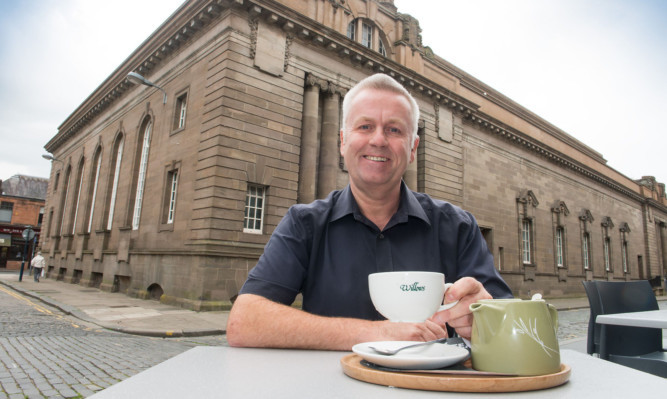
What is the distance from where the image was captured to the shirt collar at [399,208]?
230 cm

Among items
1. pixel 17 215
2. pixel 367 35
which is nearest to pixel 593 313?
pixel 367 35

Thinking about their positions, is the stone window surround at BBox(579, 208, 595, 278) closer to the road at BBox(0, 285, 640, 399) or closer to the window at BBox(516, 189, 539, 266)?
the window at BBox(516, 189, 539, 266)

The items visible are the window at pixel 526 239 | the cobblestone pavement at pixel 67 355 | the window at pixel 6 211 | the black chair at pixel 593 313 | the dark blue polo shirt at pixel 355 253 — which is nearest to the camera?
the dark blue polo shirt at pixel 355 253

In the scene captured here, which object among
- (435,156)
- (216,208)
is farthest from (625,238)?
(216,208)

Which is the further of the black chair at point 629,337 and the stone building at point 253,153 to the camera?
the stone building at point 253,153

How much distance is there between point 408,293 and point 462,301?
338mm

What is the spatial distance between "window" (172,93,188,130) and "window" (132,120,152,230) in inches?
116

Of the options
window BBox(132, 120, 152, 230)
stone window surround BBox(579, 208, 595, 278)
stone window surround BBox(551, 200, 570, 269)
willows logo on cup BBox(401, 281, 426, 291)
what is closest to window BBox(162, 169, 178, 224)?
window BBox(132, 120, 152, 230)

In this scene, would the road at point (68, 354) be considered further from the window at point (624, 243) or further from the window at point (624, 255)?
the window at point (624, 243)

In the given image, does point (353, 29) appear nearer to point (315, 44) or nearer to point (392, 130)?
point (315, 44)

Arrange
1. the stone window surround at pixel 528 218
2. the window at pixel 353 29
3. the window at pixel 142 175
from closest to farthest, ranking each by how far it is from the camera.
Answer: the window at pixel 142 175 < the window at pixel 353 29 < the stone window surround at pixel 528 218

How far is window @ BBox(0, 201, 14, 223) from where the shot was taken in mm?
43841

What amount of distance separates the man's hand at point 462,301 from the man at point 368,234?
0.47 meters

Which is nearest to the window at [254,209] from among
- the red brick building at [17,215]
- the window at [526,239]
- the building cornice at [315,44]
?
the building cornice at [315,44]
